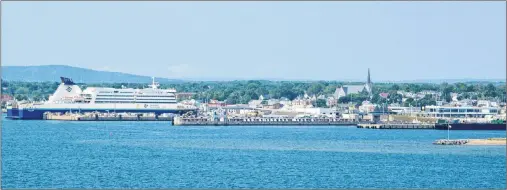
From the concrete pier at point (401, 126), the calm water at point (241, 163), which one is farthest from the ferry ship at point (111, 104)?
the calm water at point (241, 163)

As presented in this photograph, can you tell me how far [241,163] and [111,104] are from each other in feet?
176

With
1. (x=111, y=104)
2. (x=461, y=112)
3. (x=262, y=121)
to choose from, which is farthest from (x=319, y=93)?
(x=461, y=112)

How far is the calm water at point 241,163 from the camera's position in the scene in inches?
1278

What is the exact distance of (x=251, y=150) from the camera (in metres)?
45.6

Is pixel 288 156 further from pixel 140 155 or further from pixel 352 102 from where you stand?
pixel 352 102

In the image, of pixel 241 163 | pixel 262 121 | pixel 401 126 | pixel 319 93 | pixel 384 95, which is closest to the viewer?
pixel 241 163

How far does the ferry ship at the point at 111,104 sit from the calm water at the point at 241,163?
110ft

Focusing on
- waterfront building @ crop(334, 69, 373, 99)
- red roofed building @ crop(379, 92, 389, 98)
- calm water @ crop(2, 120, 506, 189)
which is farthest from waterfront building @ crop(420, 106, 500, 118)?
waterfront building @ crop(334, 69, 373, 99)

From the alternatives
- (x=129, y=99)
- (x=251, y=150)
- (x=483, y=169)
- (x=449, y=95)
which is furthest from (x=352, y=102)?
(x=483, y=169)

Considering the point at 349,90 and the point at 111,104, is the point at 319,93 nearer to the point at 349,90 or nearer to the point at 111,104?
the point at 349,90

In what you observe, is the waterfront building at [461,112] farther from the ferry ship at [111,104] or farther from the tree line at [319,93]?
the tree line at [319,93]

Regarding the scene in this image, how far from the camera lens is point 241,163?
38625 mm

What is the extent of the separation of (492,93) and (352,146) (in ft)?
242

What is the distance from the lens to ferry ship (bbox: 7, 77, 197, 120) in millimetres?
89938
